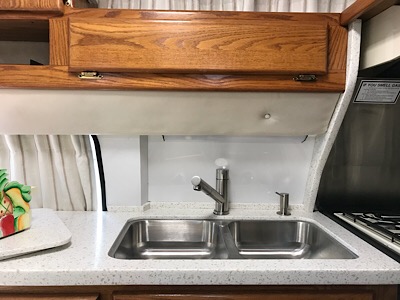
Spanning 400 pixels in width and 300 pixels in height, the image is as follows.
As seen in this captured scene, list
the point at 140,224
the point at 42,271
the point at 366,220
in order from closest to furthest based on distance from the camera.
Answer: the point at 42,271, the point at 366,220, the point at 140,224

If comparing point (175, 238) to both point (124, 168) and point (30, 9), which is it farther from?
point (30, 9)

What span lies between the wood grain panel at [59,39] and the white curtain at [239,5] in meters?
0.32

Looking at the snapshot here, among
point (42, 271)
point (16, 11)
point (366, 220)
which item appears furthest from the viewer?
point (366, 220)

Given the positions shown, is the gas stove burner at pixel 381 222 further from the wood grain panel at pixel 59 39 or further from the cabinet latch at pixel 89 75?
the wood grain panel at pixel 59 39

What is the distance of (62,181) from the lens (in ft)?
4.56

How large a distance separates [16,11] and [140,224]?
97cm

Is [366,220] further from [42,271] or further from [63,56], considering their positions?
[63,56]

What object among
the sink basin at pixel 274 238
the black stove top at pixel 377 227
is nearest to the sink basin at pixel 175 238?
the sink basin at pixel 274 238

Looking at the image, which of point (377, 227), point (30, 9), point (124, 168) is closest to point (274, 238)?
point (377, 227)

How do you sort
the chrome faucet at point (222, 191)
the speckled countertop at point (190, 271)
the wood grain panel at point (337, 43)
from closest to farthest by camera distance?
the speckled countertop at point (190, 271) < the wood grain panel at point (337, 43) < the chrome faucet at point (222, 191)

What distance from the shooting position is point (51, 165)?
1.39m

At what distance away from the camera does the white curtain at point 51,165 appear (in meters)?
1.36

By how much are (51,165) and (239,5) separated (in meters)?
1.13

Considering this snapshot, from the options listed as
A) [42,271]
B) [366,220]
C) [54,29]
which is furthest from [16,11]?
[366,220]
